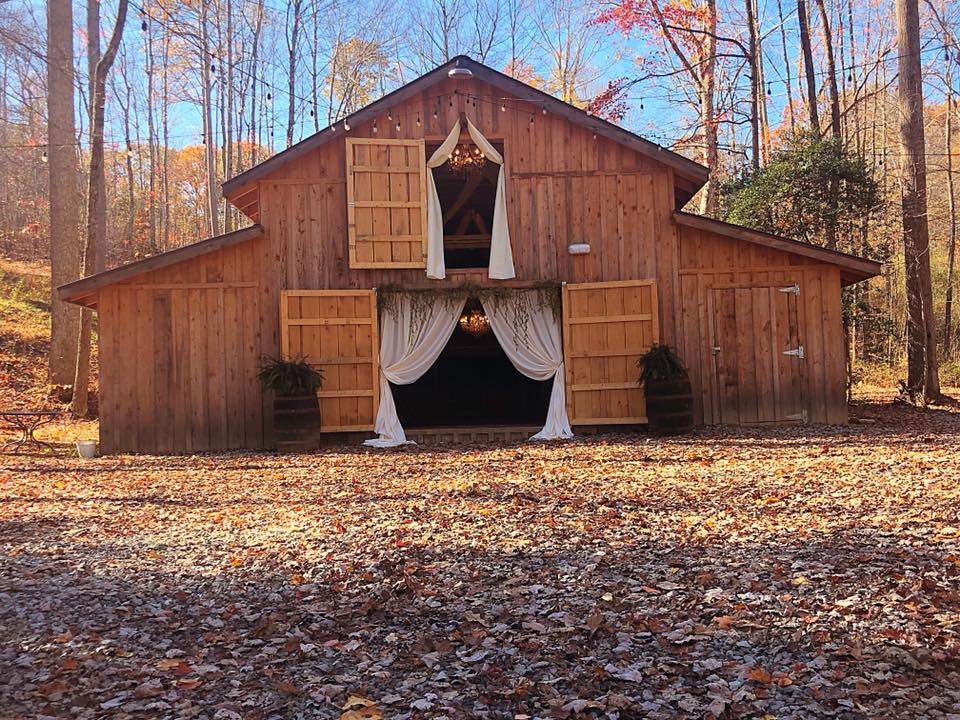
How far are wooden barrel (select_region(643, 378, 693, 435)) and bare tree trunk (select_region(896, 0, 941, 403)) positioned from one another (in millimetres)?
5437

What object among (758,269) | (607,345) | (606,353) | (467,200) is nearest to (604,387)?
(606,353)

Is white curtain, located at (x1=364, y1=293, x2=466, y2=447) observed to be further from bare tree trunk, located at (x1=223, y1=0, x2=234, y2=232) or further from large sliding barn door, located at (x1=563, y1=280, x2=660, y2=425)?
bare tree trunk, located at (x1=223, y1=0, x2=234, y2=232)

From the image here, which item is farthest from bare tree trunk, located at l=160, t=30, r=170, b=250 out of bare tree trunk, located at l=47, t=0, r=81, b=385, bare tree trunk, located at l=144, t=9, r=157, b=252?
bare tree trunk, located at l=47, t=0, r=81, b=385

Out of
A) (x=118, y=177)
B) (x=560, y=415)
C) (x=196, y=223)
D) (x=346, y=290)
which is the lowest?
(x=560, y=415)

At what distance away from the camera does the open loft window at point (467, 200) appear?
11.4 metres

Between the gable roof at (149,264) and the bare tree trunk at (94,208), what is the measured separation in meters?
4.11

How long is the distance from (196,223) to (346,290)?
2474 centimetres

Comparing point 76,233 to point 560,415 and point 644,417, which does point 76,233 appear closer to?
point 560,415

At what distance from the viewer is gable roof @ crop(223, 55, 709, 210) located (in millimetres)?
10789

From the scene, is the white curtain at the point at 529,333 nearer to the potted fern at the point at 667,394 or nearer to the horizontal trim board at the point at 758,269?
the potted fern at the point at 667,394

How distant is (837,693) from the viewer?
2.80 metres

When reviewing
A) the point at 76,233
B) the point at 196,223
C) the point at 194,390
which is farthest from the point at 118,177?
the point at 194,390

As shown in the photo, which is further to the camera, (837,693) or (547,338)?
(547,338)

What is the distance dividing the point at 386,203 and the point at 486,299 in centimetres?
187
